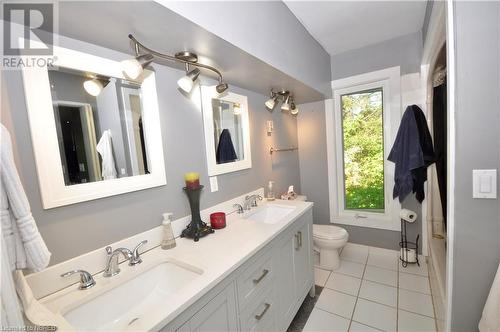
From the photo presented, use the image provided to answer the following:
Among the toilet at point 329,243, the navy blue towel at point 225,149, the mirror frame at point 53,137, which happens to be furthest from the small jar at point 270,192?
the mirror frame at point 53,137

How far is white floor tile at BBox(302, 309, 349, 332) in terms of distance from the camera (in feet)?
5.33

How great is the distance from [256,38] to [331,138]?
1843mm

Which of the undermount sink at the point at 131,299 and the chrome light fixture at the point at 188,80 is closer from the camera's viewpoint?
the undermount sink at the point at 131,299

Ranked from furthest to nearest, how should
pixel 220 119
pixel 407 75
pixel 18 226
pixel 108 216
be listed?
pixel 407 75 < pixel 220 119 < pixel 108 216 < pixel 18 226

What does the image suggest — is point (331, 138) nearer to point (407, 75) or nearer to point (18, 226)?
point (407, 75)

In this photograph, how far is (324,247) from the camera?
2.33 metres

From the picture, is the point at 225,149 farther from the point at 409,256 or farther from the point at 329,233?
the point at 409,256

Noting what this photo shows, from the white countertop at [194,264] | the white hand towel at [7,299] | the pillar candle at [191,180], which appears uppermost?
the pillar candle at [191,180]

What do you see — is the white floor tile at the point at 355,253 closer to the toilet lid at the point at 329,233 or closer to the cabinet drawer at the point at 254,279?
the toilet lid at the point at 329,233

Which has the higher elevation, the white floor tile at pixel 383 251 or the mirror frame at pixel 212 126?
the mirror frame at pixel 212 126

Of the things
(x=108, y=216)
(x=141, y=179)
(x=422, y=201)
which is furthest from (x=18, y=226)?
(x=422, y=201)

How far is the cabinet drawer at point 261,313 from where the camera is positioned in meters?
1.13

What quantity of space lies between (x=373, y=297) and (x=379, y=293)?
9cm

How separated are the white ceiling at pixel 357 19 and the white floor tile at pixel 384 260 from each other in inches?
97.1
